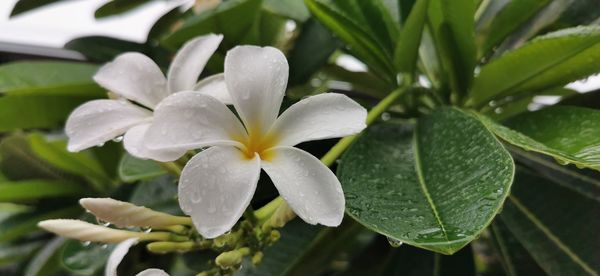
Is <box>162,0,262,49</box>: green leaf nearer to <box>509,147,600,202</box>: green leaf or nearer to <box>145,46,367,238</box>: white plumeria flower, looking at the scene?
<box>145,46,367,238</box>: white plumeria flower

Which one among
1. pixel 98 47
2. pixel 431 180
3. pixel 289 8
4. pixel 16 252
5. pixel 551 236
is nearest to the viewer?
pixel 431 180

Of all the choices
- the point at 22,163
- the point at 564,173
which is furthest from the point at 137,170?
the point at 564,173

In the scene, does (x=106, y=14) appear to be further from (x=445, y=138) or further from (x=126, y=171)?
(x=445, y=138)

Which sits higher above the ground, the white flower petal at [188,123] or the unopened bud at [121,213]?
the white flower petal at [188,123]

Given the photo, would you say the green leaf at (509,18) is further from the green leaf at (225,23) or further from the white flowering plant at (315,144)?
the green leaf at (225,23)

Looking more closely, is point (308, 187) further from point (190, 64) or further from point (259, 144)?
point (190, 64)

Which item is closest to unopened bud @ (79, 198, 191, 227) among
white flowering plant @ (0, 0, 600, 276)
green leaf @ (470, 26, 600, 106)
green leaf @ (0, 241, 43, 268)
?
white flowering plant @ (0, 0, 600, 276)

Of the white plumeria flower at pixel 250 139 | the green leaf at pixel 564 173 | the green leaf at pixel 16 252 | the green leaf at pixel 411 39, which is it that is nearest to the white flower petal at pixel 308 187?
the white plumeria flower at pixel 250 139
